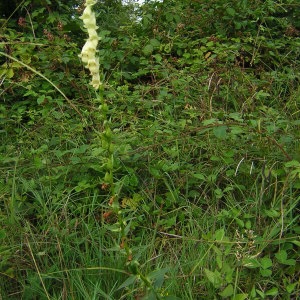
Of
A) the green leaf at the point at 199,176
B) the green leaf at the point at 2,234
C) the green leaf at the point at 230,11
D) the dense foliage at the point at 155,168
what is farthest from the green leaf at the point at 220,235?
the green leaf at the point at 230,11

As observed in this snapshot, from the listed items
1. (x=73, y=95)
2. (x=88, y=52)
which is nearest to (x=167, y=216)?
(x=88, y=52)

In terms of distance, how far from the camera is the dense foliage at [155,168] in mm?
2043

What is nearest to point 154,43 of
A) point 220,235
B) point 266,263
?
point 220,235

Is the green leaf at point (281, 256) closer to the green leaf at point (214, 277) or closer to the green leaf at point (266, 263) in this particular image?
the green leaf at point (266, 263)

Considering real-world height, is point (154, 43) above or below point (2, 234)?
above

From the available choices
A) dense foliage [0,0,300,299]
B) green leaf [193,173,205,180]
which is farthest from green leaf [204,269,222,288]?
green leaf [193,173,205,180]

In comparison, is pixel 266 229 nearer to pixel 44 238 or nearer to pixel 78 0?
pixel 44 238

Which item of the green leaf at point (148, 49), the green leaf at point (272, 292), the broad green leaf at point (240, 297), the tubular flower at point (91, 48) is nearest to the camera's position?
the tubular flower at point (91, 48)

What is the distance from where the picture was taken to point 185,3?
5250mm

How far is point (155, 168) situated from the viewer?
8.95ft

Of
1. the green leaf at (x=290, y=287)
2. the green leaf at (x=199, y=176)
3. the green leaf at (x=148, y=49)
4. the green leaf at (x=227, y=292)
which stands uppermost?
the green leaf at (x=148, y=49)

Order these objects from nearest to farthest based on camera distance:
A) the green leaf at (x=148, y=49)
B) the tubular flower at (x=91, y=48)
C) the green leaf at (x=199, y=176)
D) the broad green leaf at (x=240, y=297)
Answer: the tubular flower at (x=91, y=48), the broad green leaf at (x=240, y=297), the green leaf at (x=199, y=176), the green leaf at (x=148, y=49)

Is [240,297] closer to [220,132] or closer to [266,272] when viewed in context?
[266,272]

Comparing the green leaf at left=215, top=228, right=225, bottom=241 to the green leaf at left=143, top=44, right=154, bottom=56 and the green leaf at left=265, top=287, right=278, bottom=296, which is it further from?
the green leaf at left=143, top=44, right=154, bottom=56
